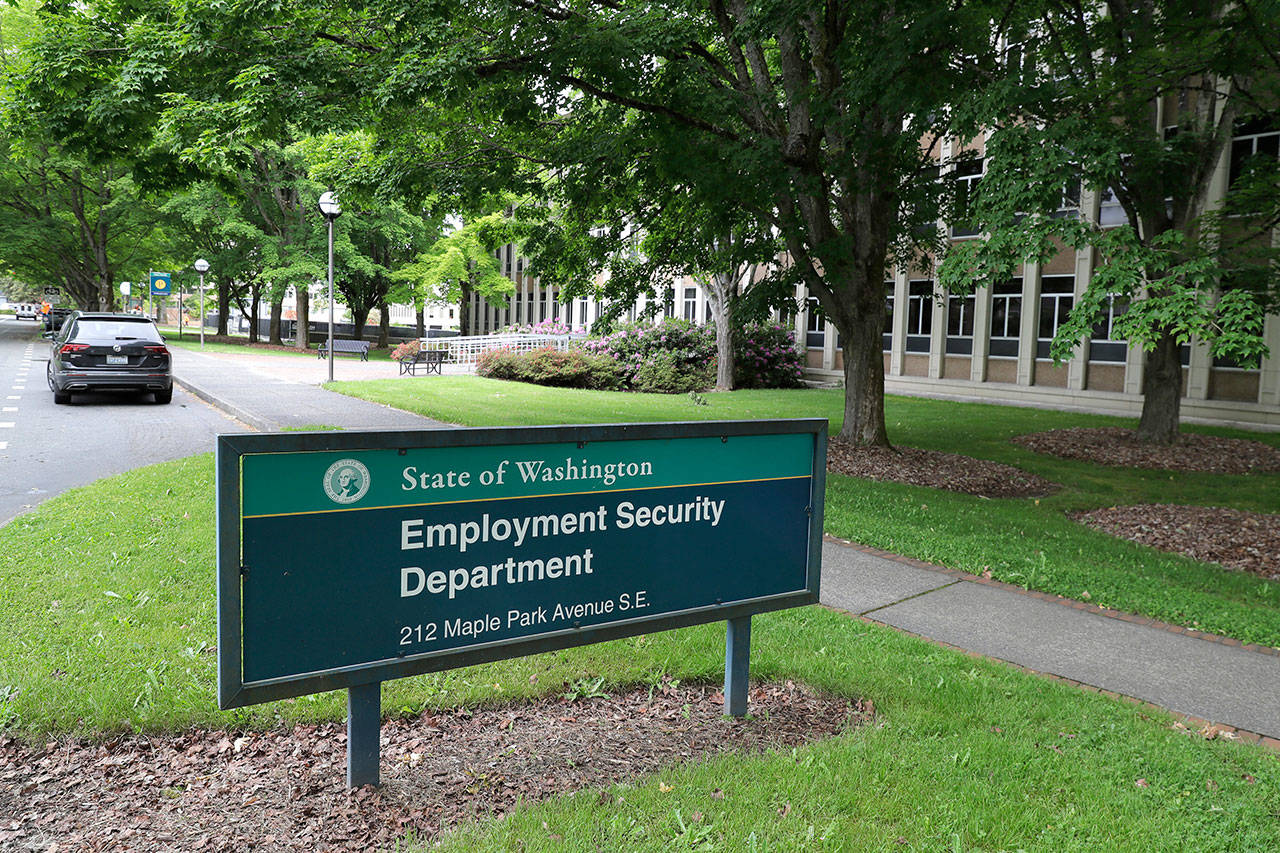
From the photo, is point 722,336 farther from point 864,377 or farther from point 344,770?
point 344,770

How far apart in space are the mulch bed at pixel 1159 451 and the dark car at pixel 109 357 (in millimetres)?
16080

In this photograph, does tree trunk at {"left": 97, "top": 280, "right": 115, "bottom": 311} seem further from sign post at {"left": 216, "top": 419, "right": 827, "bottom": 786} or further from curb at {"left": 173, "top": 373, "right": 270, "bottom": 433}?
→ sign post at {"left": 216, "top": 419, "right": 827, "bottom": 786}

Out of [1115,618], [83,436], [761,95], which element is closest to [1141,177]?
[761,95]

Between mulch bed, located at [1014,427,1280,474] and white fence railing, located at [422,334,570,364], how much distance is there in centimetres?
1898

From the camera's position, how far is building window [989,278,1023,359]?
26781mm

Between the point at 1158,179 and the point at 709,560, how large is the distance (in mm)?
13536

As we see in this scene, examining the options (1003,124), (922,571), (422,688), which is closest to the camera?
(422,688)

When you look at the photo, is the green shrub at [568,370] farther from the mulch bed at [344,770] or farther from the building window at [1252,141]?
the mulch bed at [344,770]

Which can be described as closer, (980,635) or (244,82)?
(980,635)

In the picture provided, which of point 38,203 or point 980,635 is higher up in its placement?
point 38,203

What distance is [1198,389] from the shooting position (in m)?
21.9

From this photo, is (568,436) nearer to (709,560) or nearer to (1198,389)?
(709,560)

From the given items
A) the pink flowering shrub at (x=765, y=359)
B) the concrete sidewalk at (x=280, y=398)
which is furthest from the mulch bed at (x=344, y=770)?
the pink flowering shrub at (x=765, y=359)

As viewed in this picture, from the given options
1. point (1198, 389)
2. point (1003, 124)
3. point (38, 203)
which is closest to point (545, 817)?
point (1003, 124)
